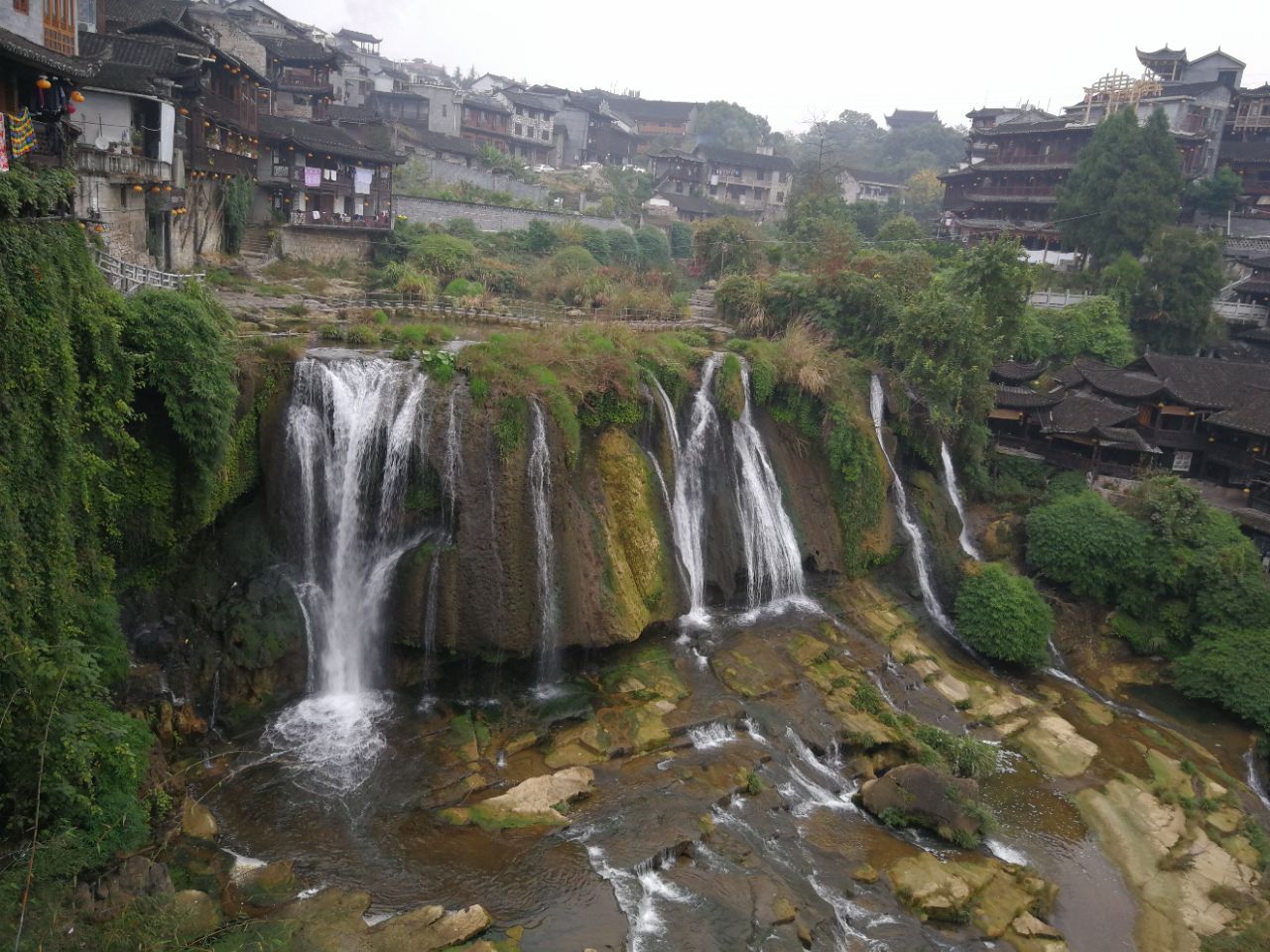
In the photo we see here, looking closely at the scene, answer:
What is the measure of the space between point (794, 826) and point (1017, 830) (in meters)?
5.55

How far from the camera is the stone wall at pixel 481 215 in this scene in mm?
50344

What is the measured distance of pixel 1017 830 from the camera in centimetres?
2034

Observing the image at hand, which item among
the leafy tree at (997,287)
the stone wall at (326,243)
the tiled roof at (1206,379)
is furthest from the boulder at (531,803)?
the stone wall at (326,243)

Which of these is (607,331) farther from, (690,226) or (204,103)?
(690,226)

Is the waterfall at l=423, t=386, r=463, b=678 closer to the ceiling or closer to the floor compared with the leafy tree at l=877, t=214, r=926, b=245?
closer to the floor

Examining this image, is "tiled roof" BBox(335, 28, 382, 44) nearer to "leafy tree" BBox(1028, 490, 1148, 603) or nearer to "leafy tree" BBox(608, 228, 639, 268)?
"leafy tree" BBox(608, 228, 639, 268)

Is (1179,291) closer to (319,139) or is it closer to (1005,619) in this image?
(1005,619)

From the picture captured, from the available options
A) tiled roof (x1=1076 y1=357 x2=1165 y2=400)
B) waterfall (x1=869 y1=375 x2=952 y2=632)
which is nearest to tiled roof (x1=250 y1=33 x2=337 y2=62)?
waterfall (x1=869 y1=375 x2=952 y2=632)

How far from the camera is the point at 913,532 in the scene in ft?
102

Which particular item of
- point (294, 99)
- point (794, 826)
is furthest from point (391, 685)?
point (294, 99)

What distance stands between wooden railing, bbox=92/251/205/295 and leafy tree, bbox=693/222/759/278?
97.6 ft

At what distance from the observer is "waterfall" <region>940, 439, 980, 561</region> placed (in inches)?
1293

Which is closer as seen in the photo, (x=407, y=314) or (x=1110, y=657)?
(x=1110, y=657)

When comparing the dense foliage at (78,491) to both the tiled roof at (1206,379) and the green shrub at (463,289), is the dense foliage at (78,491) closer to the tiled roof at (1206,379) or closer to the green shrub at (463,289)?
the green shrub at (463,289)
